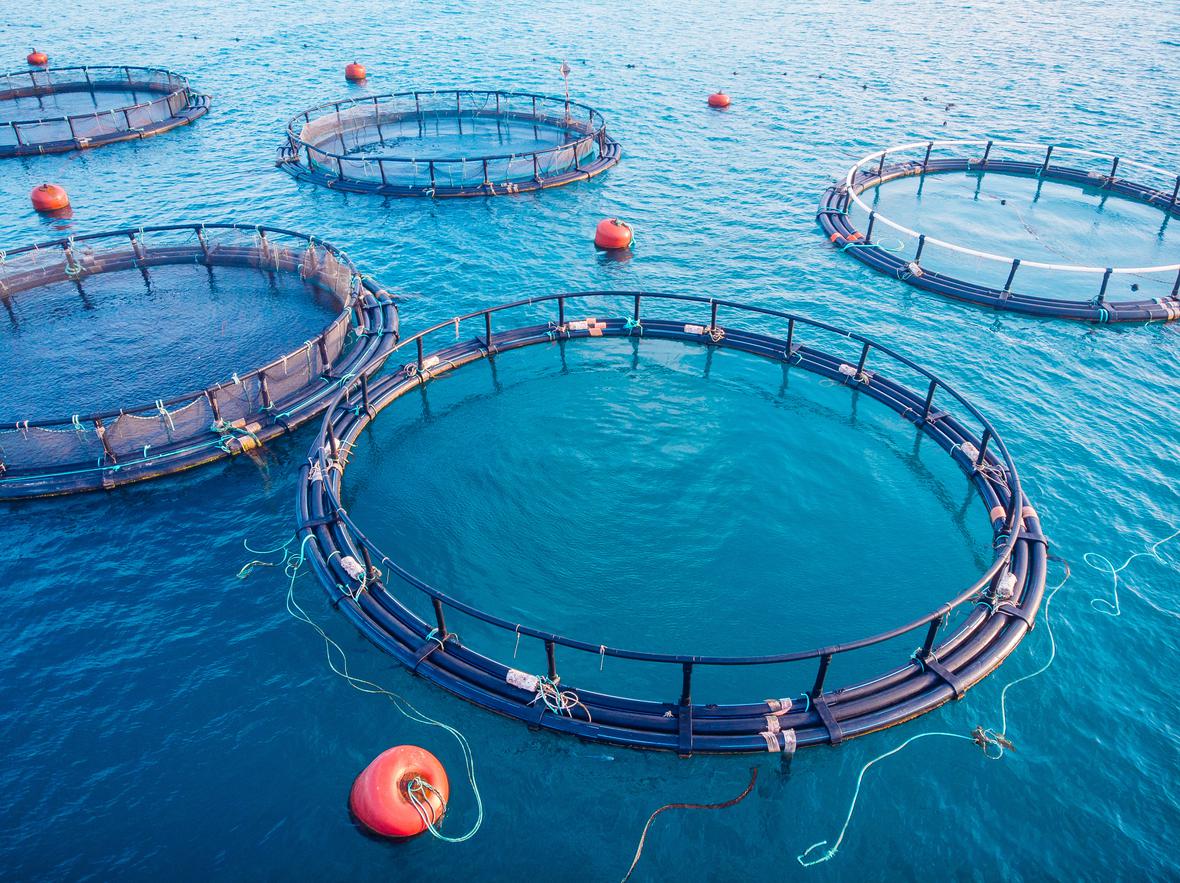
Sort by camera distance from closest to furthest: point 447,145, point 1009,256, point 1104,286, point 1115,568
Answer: point 1115,568 < point 1104,286 < point 1009,256 < point 447,145

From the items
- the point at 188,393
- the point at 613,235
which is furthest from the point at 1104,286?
the point at 188,393

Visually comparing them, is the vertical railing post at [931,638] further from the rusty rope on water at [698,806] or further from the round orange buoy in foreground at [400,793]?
the round orange buoy in foreground at [400,793]

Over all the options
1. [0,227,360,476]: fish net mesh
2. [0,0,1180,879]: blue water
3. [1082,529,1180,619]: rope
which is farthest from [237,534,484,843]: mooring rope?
[1082,529,1180,619]: rope

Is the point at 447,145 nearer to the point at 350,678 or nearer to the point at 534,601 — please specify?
the point at 534,601

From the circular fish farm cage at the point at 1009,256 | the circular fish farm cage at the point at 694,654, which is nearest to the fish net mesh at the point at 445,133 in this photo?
the circular fish farm cage at the point at 1009,256

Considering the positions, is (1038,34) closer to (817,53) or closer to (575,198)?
(817,53)

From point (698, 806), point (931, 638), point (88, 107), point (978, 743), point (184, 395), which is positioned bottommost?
point (698, 806)
